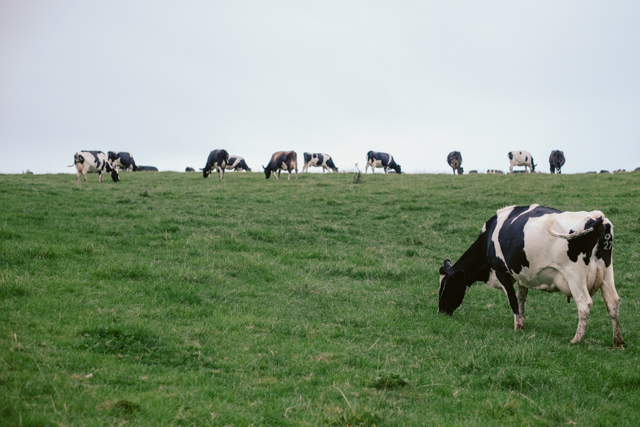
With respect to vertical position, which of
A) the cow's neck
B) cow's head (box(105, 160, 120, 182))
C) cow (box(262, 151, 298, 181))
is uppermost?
cow (box(262, 151, 298, 181))

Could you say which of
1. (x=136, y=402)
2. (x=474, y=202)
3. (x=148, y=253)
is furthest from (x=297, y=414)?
(x=474, y=202)

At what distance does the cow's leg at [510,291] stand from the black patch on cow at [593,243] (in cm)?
141

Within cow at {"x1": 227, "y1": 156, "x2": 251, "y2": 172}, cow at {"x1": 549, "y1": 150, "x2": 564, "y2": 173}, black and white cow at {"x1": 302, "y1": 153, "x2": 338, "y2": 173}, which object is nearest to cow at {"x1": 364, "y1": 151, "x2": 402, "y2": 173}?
black and white cow at {"x1": 302, "y1": 153, "x2": 338, "y2": 173}

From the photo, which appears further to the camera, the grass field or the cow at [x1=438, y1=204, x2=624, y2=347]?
the cow at [x1=438, y1=204, x2=624, y2=347]

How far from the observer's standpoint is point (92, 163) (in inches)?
1145

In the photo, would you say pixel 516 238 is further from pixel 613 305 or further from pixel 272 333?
pixel 272 333

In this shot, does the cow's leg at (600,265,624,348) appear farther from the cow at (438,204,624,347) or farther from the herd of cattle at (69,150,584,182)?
the herd of cattle at (69,150,584,182)

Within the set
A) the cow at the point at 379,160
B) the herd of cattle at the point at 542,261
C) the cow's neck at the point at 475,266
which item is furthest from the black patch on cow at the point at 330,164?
the cow's neck at the point at 475,266

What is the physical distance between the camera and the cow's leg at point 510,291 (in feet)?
27.7

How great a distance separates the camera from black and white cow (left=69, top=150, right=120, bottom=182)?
2858 centimetres

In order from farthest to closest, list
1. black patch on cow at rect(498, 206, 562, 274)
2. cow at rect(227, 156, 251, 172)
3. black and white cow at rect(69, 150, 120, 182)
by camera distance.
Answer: cow at rect(227, 156, 251, 172), black and white cow at rect(69, 150, 120, 182), black patch on cow at rect(498, 206, 562, 274)

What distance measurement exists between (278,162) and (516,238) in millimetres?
26216

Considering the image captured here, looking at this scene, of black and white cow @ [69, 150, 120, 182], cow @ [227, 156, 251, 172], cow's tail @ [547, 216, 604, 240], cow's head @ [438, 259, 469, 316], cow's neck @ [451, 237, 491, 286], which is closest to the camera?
cow's tail @ [547, 216, 604, 240]

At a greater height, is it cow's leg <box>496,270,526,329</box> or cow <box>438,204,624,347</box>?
cow <box>438,204,624,347</box>
